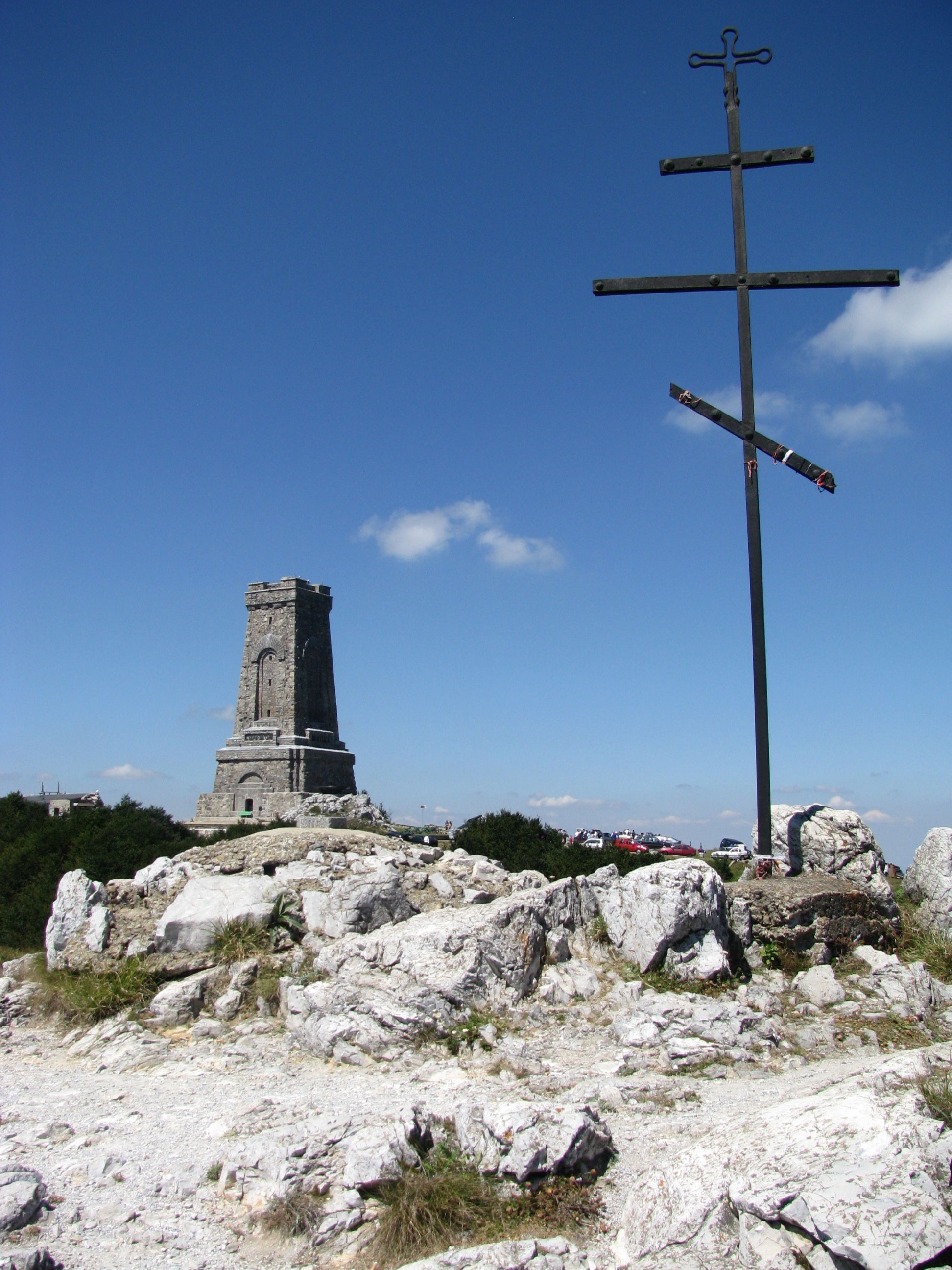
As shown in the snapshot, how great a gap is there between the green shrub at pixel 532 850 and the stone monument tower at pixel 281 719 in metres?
20.6

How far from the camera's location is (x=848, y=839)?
32.3ft

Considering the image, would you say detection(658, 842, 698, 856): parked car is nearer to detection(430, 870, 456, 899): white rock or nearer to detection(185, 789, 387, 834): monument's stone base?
detection(185, 789, 387, 834): monument's stone base

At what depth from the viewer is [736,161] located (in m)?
9.36

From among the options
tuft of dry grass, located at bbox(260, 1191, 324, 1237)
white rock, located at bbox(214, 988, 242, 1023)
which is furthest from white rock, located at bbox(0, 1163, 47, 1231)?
white rock, located at bbox(214, 988, 242, 1023)

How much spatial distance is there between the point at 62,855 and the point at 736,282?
1499 centimetres

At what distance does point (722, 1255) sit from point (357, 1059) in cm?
400

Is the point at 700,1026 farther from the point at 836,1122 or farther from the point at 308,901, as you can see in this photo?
the point at 308,901

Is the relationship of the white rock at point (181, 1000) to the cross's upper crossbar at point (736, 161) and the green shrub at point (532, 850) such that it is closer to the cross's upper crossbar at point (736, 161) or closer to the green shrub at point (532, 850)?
the green shrub at point (532, 850)

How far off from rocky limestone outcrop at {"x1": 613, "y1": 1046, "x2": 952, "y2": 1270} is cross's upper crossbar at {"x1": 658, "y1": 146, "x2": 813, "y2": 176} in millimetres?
9015

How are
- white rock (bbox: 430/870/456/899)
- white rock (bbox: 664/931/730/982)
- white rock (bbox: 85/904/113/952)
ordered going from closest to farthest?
white rock (bbox: 664/931/730/982)
white rock (bbox: 85/904/113/952)
white rock (bbox: 430/870/456/899)

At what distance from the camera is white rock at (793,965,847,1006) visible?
8055 millimetres

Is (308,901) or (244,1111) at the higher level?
(308,901)

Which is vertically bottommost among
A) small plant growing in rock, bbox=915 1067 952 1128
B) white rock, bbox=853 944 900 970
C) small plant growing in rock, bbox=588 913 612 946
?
white rock, bbox=853 944 900 970

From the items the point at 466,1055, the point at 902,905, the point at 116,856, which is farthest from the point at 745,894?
the point at 116,856
